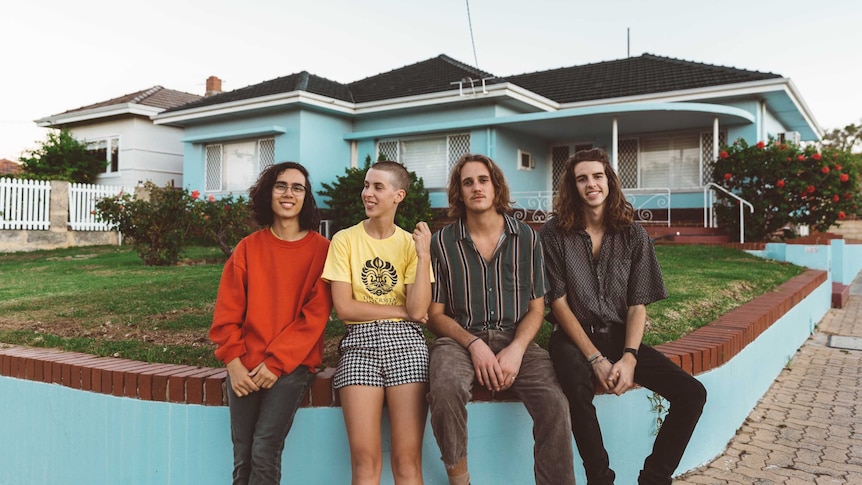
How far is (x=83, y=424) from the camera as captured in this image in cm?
322

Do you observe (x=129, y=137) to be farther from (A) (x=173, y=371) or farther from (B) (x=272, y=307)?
(B) (x=272, y=307)

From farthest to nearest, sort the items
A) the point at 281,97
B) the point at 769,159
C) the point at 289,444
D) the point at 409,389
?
the point at 281,97
the point at 769,159
the point at 289,444
the point at 409,389

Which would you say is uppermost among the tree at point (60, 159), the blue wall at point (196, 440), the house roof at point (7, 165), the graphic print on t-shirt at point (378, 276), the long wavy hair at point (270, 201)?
the house roof at point (7, 165)

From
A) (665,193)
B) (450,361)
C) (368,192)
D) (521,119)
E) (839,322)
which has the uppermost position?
(521,119)

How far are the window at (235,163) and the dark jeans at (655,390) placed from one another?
15.0 m

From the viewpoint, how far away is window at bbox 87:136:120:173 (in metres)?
21.7

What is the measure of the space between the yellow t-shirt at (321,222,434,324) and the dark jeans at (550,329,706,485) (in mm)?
769

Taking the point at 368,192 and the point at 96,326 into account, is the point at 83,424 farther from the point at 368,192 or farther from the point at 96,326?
the point at 368,192

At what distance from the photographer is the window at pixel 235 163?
17.2m

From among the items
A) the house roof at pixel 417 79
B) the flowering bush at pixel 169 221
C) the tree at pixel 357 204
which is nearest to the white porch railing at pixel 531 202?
the tree at pixel 357 204

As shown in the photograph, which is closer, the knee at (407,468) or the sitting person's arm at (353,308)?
the knee at (407,468)

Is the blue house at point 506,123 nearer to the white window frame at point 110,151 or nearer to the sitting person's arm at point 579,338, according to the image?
the white window frame at point 110,151

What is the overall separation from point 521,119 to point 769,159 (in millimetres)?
5275

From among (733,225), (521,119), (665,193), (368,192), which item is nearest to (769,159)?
(733,225)
